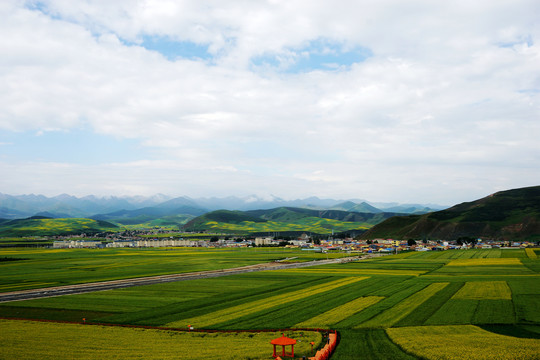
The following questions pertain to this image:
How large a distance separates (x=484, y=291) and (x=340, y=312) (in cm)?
2854

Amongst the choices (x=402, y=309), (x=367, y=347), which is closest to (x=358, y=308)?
(x=402, y=309)

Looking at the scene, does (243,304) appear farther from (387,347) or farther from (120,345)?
(387,347)

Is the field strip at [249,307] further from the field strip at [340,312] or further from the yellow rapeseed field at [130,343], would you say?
the field strip at [340,312]

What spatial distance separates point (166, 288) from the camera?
244 feet

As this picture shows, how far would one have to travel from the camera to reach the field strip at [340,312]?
43400mm

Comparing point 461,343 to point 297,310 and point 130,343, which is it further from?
point 130,343

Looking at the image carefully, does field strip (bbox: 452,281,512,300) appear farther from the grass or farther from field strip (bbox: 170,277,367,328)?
the grass

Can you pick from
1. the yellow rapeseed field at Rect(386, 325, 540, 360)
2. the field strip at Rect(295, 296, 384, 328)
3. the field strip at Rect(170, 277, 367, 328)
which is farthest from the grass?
the field strip at Rect(170, 277, 367, 328)

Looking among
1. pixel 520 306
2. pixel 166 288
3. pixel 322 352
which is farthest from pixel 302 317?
pixel 166 288

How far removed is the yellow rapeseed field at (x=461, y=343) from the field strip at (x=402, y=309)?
9.81ft

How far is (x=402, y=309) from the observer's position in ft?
163

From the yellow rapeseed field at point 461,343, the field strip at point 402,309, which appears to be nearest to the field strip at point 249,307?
the field strip at point 402,309

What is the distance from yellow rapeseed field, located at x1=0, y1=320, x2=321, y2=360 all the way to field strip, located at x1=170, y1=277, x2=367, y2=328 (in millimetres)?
4749

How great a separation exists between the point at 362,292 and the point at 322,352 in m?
33.4
